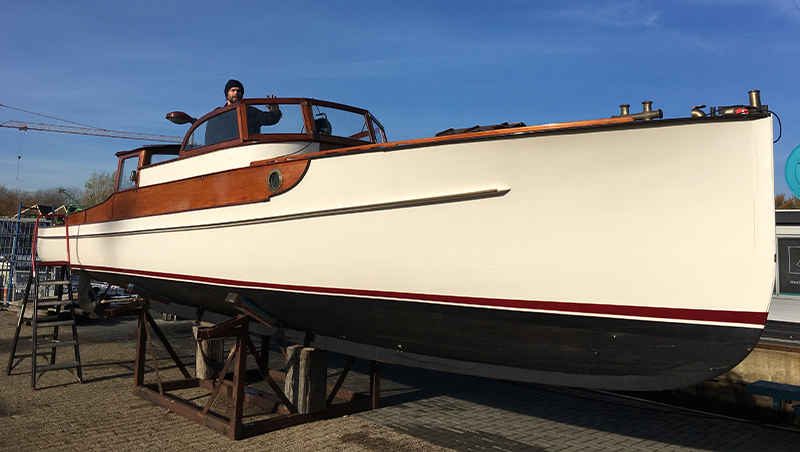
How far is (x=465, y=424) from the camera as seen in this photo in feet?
16.4

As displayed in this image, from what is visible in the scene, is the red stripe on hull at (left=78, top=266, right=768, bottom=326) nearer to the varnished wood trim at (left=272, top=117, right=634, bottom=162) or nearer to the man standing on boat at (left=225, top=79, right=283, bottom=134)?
the varnished wood trim at (left=272, top=117, right=634, bottom=162)

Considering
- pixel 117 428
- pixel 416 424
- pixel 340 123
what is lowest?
pixel 416 424

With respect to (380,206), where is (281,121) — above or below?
above

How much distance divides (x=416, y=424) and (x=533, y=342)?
215 centimetres

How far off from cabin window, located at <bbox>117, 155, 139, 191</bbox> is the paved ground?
2517mm

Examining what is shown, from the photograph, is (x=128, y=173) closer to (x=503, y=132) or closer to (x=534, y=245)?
(x=503, y=132)

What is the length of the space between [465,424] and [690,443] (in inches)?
80.4

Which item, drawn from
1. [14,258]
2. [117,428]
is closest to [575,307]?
[117,428]

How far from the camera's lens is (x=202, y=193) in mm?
4836

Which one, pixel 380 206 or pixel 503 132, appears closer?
pixel 503 132

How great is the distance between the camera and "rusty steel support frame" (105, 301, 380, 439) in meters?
4.40

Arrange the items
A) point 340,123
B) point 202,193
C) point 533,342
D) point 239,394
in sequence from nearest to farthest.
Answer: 1. point 533,342
2. point 239,394
3. point 202,193
4. point 340,123

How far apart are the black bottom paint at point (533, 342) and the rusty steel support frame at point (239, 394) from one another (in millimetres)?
667

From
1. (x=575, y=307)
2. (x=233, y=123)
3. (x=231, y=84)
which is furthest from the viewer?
(x=231, y=84)
